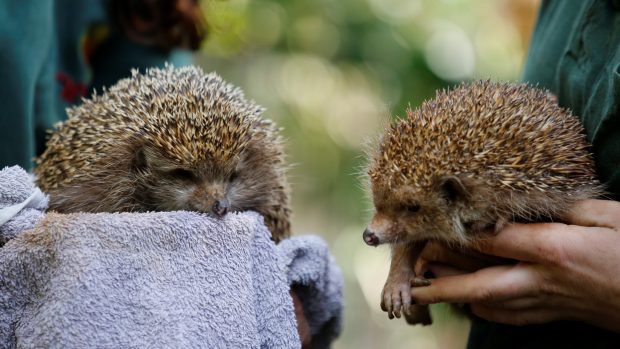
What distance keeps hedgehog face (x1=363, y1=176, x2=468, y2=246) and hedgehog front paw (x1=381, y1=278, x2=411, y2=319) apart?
0.44 feet

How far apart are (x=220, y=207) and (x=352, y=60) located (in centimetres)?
435

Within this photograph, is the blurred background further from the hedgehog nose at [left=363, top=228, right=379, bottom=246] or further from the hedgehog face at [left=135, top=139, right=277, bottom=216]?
the hedgehog nose at [left=363, top=228, right=379, bottom=246]

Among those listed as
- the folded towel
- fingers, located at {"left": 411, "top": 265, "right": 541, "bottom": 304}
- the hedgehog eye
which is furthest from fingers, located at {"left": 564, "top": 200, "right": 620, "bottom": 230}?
A: the folded towel

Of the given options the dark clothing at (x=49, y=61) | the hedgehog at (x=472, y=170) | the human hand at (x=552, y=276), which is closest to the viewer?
the human hand at (x=552, y=276)

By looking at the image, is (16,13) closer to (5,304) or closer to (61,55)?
(61,55)

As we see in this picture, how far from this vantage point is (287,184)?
2.35m

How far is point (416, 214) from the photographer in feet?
6.17

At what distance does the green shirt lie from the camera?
1708 mm

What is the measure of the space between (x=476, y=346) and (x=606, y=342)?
475 millimetres

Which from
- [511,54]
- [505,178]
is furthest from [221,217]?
[511,54]

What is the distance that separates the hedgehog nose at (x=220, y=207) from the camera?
1771 millimetres

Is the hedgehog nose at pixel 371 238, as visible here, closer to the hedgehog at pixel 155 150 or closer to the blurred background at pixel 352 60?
the hedgehog at pixel 155 150

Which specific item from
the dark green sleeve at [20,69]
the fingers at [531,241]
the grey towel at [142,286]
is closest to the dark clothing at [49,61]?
the dark green sleeve at [20,69]

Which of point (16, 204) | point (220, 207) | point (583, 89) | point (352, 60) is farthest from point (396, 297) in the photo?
point (352, 60)
